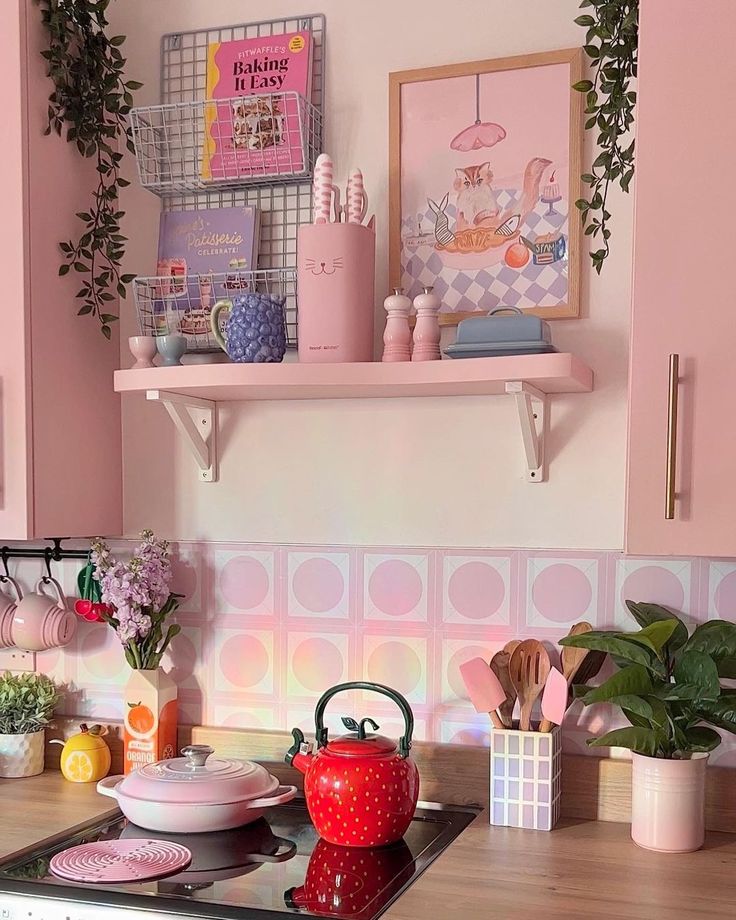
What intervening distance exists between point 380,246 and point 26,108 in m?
0.66

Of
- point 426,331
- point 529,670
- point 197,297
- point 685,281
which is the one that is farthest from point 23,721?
point 685,281

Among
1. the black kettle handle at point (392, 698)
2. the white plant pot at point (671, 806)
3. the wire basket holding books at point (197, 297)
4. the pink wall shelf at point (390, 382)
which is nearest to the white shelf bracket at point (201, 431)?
the pink wall shelf at point (390, 382)

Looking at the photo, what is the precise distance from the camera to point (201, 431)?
83.0 inches

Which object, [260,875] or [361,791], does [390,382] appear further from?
[260,875]

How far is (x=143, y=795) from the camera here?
5.70ft

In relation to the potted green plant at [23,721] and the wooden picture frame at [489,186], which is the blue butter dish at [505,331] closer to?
the wooden picture frame at [489,186]

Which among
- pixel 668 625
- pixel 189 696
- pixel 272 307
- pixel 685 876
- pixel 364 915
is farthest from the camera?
pixel 189 696

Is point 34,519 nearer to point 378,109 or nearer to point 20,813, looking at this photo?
point 20,813

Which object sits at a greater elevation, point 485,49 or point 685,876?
point 485,49

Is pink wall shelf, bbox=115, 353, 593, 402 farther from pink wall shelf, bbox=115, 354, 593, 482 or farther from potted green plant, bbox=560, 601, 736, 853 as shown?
potted green plant, bbox=560, 601, 736, 853

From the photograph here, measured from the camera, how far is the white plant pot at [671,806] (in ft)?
5.43

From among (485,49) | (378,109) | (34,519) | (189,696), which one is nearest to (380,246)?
(378,109)

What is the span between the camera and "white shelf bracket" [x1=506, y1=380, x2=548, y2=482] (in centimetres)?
179

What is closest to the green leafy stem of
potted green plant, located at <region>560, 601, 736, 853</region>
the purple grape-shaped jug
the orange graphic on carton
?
potted green plant, located at <region>560, 601, 736, 853</region>
